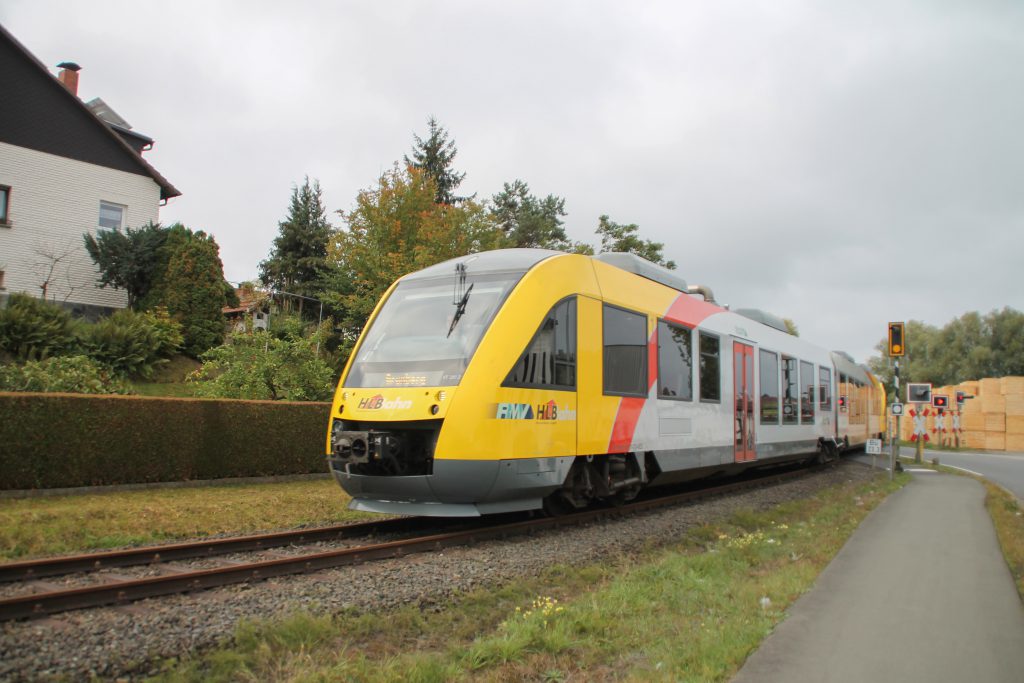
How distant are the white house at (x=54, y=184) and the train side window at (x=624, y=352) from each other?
1901 centimetres

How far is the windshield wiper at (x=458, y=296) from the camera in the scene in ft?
26.8

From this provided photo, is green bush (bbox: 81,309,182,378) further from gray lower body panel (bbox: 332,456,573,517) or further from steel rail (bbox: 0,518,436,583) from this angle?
gray lower body panel (bbox: 332,456,573,517)

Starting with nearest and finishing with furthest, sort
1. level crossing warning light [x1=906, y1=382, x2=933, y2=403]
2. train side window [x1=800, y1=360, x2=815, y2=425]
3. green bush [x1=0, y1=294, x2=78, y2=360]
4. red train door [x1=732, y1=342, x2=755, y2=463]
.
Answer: red train door [x1=732, y1=342, x2=755, y2=463], green bush [x1=0, y1=294, x2=78, y2=360], train side window [x1=800, y1=360, x2=815, y2=425], level crossing warning light [x1=906, y1=382, x2=933, y2=403]

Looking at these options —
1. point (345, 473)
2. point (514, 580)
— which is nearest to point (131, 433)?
point (345, 473)

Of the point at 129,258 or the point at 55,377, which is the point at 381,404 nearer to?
the point at 55,377

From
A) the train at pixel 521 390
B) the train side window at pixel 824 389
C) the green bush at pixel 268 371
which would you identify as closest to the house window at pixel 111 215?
the green bush at pixel 268 371

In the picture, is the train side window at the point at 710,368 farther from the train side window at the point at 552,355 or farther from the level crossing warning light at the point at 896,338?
the level crossing warning light at the point at 896,338

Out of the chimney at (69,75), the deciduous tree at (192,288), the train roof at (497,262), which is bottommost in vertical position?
the train roof at (497,262)

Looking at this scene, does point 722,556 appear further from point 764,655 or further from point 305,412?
point 305,412

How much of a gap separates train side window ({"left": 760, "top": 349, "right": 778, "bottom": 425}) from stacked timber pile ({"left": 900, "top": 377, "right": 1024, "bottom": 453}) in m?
31.0

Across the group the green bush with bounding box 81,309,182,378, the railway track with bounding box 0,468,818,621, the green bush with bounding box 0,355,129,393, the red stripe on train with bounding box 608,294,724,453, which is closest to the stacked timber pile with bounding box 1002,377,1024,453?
the red stripe on train with bounding box 608,294,724,453

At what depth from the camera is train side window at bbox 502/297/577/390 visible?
7898 millimetres

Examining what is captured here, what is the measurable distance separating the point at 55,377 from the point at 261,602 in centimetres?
1012

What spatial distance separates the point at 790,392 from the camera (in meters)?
16.9
